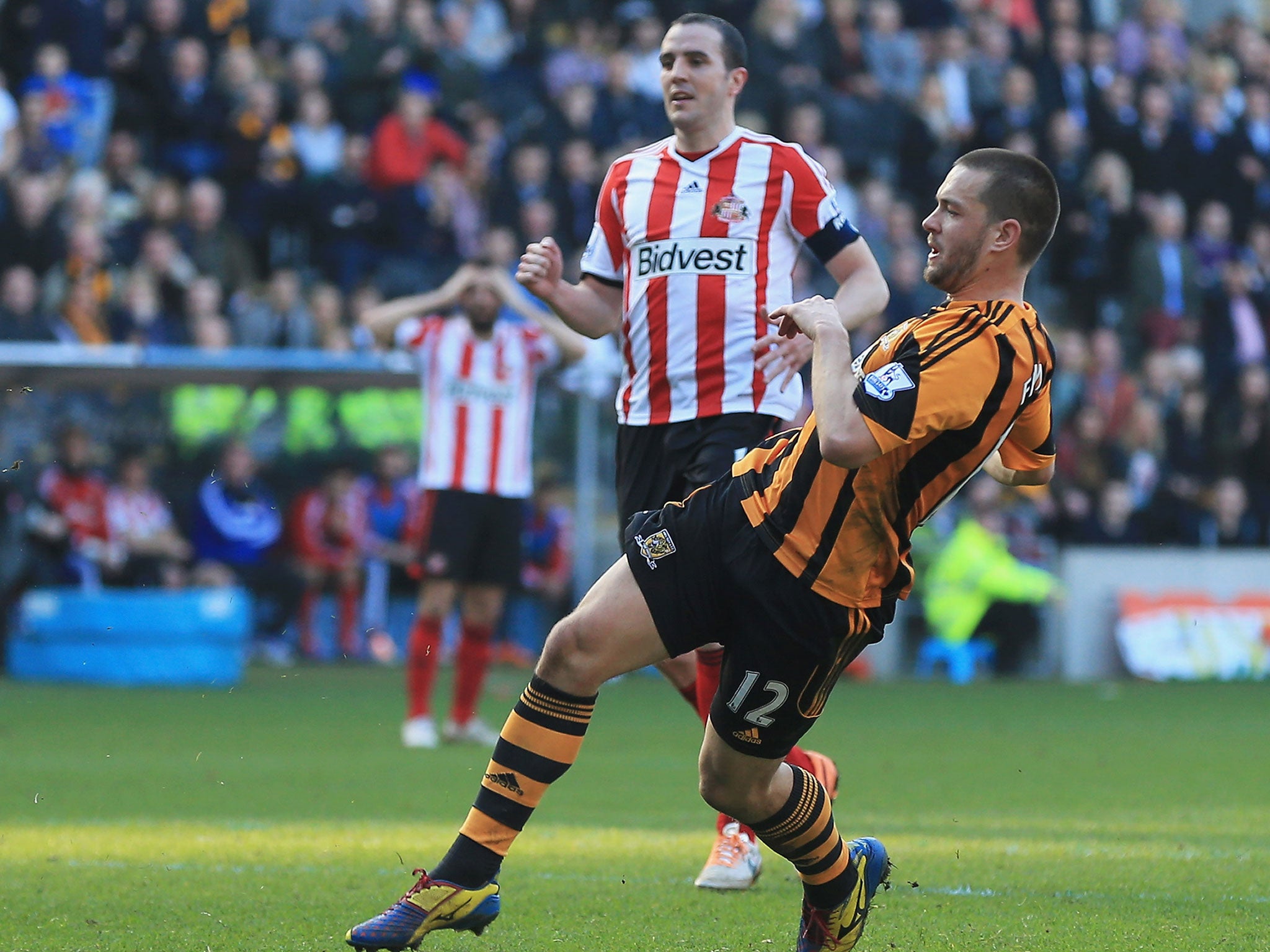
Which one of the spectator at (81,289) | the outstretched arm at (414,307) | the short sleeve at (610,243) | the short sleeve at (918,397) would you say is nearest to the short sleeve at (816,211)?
the short sleeve at (610,243)

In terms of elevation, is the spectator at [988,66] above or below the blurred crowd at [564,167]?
above

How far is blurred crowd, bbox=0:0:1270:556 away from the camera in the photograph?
47.4ft

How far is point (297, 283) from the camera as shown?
48.4 feet

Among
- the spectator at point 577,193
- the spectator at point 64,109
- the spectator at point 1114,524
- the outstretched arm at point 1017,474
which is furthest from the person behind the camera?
the spectator at point 1114,524

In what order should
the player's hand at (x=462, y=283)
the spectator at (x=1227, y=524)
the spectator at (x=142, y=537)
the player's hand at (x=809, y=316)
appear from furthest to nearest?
the spectator at (x=1227, y=524) → the spectator at (x=142, y=537) → the player's hand at (x=462, y=283) → the player's hand at (x=809, y=316)

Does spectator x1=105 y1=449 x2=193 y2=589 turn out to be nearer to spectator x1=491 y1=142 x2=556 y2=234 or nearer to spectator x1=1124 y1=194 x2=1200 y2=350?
spectator x1=491 y1=142 x2=556 y2=234

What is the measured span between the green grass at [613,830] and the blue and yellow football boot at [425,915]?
0.26 m

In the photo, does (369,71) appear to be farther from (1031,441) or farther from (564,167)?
(1031,441)

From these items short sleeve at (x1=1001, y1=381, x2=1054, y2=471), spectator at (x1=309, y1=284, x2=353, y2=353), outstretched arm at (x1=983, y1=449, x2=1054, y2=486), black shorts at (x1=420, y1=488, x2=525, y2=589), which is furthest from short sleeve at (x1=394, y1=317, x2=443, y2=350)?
short sleeve at (x1=1001, y1=381, x2=1054, y2=471)

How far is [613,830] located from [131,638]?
24.7ft

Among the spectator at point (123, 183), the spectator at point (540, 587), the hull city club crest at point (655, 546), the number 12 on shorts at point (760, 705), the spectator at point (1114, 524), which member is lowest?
the spectator at point (540, 587)

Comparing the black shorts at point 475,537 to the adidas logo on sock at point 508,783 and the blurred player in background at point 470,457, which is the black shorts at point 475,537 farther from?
the adidas logo on sock at point 508,783

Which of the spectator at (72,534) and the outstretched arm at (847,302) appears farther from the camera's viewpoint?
the spectator at (72,534)

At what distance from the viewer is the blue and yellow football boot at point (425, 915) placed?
4.05 m
